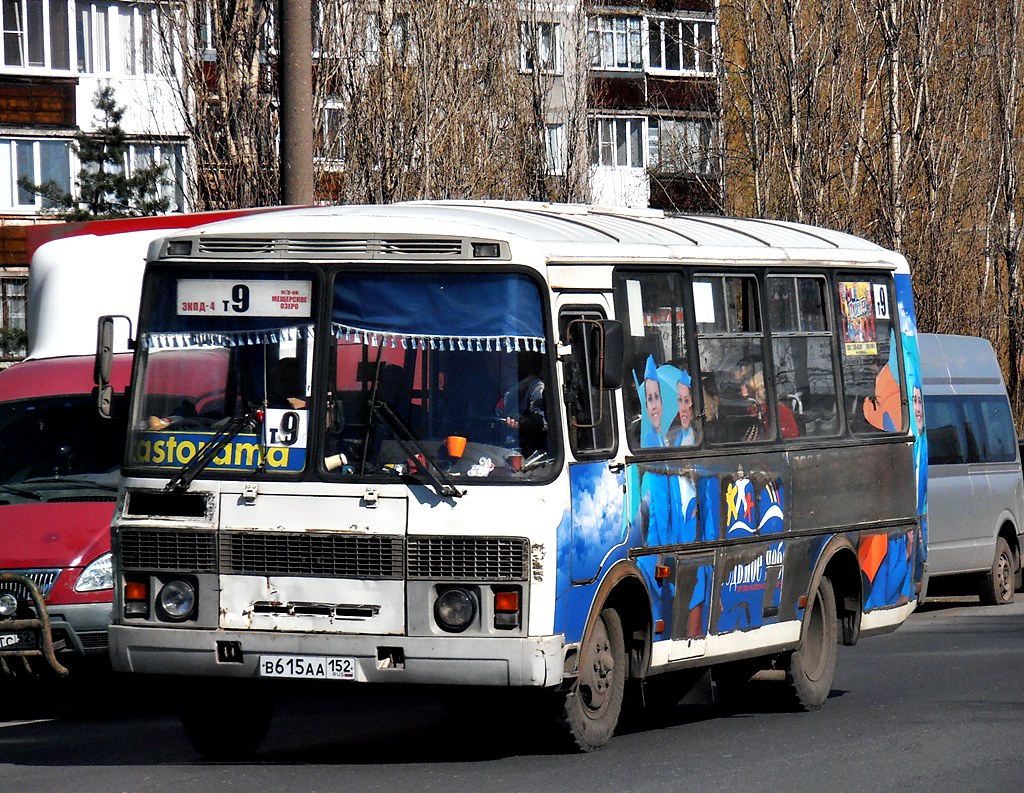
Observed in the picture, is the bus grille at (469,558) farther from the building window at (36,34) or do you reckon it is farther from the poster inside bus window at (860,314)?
the building window at (36,34)

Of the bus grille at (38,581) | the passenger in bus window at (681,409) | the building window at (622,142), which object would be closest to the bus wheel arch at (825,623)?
the passenger in bus window at (681,409)

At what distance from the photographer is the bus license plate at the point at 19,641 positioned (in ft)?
35.8

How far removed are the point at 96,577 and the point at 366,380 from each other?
3.18 m

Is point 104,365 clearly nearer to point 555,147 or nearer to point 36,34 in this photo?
point 555,147

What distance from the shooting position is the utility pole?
51.1 ft

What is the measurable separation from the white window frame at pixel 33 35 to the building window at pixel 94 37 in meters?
0.19

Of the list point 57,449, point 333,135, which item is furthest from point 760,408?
point 333,135

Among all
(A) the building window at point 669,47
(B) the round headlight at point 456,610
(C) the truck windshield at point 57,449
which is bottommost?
(B) the round headlight at point 456,610

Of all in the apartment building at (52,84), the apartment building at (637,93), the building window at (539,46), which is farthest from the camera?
the apartment building at (52,84)

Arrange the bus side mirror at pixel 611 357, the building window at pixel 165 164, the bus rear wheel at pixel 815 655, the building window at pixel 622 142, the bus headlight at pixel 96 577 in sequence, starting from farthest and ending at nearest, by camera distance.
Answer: the building window at pixel 622 142 < the building window at pixel 165 164 < the bus rear wheel at pixel 815 655 < the bus headlight at pixel 96 577 < the bus side mirror at pixel 611 357

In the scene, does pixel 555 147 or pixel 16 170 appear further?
pixel 16 170

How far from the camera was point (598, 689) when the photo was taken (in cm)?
946

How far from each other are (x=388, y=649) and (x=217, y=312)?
1832 mm

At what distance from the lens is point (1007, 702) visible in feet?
38.8
